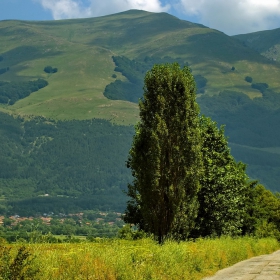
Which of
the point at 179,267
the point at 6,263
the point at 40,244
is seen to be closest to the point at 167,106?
the point at 179,267

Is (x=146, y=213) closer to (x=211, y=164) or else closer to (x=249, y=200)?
(x=211, y=164)

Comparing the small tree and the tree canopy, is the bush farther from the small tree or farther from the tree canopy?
the small tree

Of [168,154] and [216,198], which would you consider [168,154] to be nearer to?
[168,154]

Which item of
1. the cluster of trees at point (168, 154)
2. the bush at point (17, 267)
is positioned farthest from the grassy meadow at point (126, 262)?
the cluster of trees at point (168, 154)

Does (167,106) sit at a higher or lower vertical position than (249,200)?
higher

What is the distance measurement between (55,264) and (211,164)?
40015 millimetres

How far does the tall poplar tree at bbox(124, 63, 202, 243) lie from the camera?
35.7 meters

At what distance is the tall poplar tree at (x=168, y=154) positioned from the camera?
3569 centimetres

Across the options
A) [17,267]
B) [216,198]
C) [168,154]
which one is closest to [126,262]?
[17,267]

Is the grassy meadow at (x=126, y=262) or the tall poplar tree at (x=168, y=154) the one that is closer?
the grassy meadow at (x=126, y=262)

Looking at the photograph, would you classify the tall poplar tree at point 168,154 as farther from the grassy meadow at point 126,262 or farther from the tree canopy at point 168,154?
the grassy meadow at point 126,262

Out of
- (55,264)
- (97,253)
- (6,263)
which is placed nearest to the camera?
(6,263)

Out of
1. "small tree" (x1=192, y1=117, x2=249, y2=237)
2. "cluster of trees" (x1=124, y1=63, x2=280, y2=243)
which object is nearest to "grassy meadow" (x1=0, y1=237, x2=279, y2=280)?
"cluster of trees" (x1=124, y1=63, x2=280, y2=243)

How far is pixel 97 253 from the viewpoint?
21562mm
